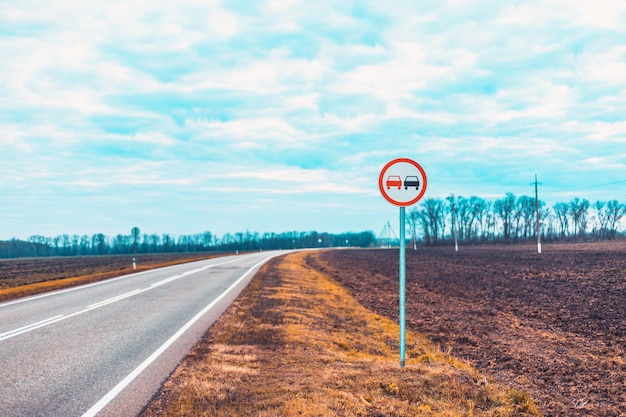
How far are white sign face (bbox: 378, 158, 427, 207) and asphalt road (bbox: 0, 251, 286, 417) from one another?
3.99 m

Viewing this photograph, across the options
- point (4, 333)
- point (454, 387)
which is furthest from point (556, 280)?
point (4, 333)

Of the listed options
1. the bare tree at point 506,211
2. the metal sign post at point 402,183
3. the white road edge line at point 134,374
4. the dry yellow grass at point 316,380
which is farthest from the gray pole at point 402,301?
the bare tree at point 506,211

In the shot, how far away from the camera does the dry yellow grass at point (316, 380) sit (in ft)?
18.1

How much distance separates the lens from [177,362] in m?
7.71

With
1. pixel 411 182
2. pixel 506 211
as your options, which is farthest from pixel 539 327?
pixel 506 211

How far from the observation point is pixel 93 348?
28.4 feet

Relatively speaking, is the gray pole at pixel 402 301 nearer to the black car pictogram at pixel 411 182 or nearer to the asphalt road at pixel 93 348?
the black car pictogram at pixel 411 182

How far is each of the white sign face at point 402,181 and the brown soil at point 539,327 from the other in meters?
3.12

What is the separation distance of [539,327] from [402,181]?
7.50 m

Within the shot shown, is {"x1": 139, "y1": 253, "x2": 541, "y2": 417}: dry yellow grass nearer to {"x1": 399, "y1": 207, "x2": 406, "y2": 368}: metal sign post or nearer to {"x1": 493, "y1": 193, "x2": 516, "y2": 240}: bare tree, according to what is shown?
{"x1": 399, "y1": 207, "x2": 406, "y2": 368}: metal sign post

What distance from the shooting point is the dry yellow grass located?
18.1ft

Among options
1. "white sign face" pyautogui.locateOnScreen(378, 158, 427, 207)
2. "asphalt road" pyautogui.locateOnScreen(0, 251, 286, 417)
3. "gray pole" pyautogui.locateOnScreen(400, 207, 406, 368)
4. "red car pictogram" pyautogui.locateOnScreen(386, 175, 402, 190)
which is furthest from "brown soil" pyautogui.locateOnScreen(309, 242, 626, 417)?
"asphalt road" pyautogui.locateOnScreen(0, 251, 286, 417)

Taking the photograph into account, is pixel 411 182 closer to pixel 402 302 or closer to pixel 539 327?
pixel 402 302

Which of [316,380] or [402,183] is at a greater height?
[402,183]
